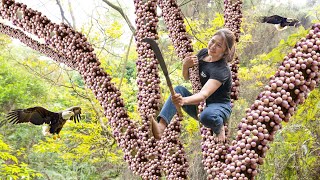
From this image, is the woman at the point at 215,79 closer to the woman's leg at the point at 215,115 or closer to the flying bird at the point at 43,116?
the woman's leg at the point at 215,115

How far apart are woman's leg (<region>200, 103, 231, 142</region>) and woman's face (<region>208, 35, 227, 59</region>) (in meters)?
0.21

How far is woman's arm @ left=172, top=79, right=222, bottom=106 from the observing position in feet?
4.18

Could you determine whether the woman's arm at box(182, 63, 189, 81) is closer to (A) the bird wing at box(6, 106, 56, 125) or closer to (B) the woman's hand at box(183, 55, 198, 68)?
(B) the woman's hand at box(183, 55, 198, 68)

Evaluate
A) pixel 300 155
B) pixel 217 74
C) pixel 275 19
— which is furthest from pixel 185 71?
pixel 300 155

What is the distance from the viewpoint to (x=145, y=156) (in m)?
1.84

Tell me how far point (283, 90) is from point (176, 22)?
988 mm

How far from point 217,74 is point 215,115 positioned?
0.54 ft

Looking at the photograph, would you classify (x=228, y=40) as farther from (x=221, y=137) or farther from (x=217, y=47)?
(x=221, y=137)

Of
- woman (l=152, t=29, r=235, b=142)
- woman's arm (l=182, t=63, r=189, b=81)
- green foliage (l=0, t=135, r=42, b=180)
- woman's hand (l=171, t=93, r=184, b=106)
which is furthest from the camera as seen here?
green foliage (l=0, t=135, r=42, b=180)

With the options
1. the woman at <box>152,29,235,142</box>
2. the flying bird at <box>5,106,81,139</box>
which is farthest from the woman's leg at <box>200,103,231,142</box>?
the flying bird at <box>5,106,81,139</box>

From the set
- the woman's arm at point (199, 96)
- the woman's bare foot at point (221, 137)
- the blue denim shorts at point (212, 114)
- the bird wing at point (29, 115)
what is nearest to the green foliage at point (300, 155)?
the woman's bare foot at point (221, 137)

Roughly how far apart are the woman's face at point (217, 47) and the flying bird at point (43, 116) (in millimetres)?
939

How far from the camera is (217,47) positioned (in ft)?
4.81

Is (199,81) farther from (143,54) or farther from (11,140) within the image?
(11,140)
